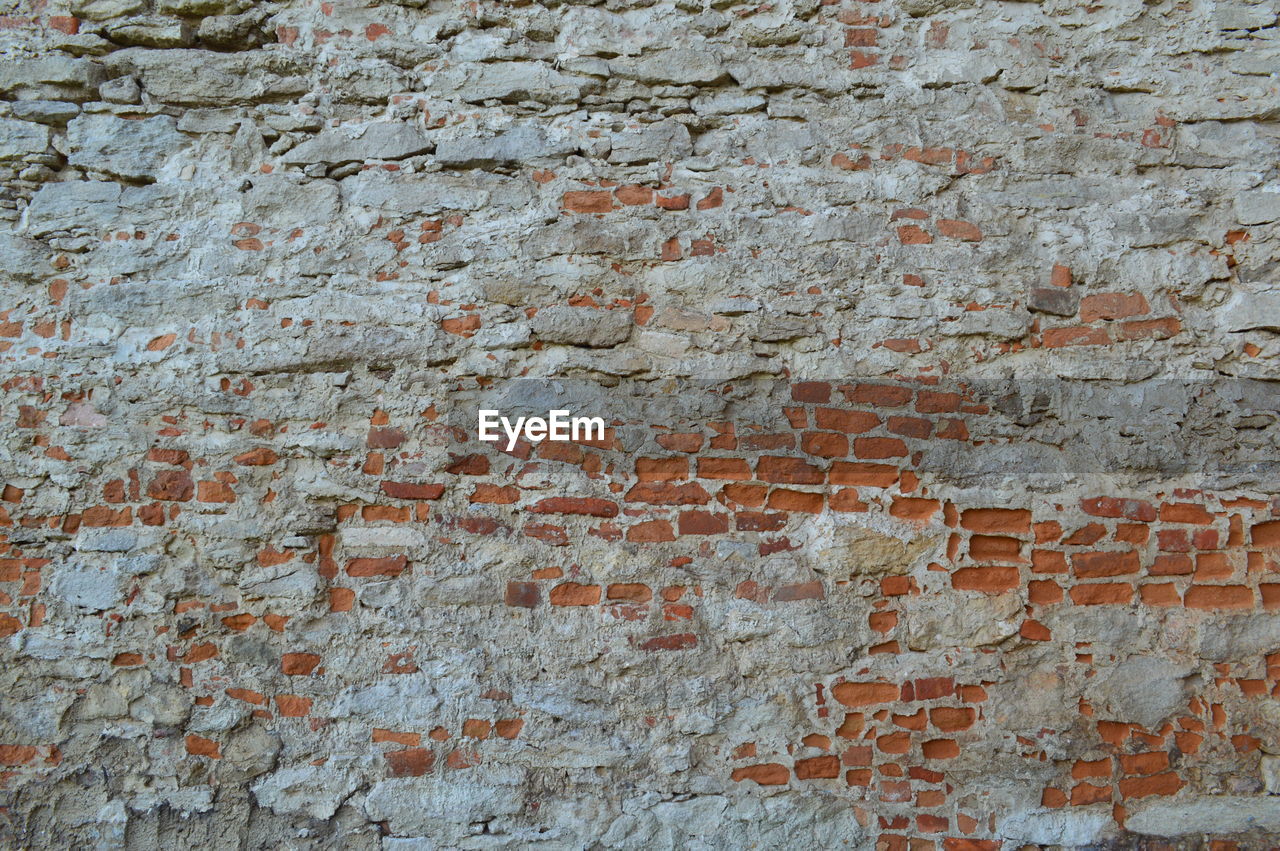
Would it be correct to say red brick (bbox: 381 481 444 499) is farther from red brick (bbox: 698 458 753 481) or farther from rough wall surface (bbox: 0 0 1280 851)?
red brick (bbox: 698 458 753 481)

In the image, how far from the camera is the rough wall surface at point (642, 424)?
7.41ft

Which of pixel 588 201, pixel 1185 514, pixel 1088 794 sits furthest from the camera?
pixel 588 201

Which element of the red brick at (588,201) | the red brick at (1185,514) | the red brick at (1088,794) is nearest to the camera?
the red brick at (1088,794)

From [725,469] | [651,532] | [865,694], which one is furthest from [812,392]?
[865,694]

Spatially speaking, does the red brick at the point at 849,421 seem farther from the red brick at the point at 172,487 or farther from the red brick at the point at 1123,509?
the red brick at the point at 172,487

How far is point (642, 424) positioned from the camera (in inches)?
94.7

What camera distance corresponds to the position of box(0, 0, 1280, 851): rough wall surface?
2.26m

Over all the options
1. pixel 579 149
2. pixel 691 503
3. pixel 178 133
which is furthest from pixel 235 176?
pixel 691 503

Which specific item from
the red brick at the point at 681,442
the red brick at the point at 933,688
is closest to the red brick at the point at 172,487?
the red brick at the point at 681,442

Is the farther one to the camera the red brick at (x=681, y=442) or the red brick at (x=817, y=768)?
the red brick at (x=681, y=442)

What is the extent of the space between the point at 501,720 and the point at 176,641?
1.00 metres

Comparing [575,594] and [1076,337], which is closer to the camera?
[575,594]

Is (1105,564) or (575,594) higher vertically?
(1105,564)

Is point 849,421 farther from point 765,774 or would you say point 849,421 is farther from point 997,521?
point 765,774
